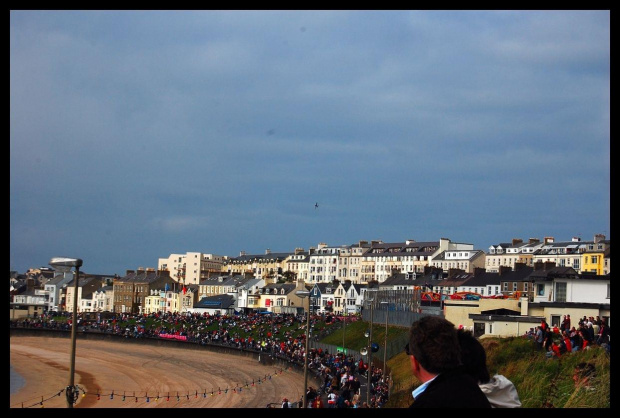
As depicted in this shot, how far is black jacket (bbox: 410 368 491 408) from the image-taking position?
4289 millimetres

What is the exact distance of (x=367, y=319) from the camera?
2472 inches

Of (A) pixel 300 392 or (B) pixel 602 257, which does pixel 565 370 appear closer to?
(A) pixel 300 392

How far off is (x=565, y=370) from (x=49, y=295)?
14192 cm

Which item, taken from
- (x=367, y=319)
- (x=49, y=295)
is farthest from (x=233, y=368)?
(x=49, y=295)

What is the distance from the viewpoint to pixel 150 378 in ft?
167

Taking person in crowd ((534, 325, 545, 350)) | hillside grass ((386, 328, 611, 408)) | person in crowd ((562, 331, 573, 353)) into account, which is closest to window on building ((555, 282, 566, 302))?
hillside grass ((386, 328, 611, 408))

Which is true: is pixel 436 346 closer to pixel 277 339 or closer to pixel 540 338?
pixel 540 338

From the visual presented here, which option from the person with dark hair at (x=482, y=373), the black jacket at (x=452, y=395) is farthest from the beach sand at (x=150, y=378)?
the black jacket at (x=452, y=395)

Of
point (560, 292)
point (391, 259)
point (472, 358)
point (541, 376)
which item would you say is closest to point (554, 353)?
point (541, 376)

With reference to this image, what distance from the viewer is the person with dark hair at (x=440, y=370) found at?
14.1ft

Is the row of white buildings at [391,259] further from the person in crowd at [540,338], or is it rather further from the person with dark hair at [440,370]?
the person with dark hair at [440,370]

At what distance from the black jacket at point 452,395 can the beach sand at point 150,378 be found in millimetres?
32981

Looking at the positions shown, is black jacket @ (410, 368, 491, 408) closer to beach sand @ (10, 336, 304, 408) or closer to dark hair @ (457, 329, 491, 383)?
dark hair @ (457, 329, 491, 383)
